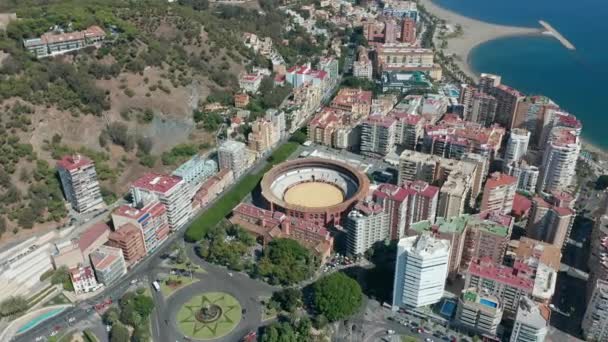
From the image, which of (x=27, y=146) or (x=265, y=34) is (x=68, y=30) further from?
(x=265, y=34)

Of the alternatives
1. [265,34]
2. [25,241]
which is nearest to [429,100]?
[265,34]

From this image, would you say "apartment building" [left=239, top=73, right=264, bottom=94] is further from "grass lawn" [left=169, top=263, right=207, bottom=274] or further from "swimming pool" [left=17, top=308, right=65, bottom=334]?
"swimming pool" [left=17, top=308, right=65, bottom=334]

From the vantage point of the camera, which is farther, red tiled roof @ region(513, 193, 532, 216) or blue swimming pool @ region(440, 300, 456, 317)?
red tiled roof @ region(513, 193, 532, 216)

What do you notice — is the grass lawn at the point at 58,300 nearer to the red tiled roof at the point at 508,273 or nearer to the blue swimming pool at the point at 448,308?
the blue swimming pool at the point at 448,308

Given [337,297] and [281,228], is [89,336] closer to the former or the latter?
[281,228]

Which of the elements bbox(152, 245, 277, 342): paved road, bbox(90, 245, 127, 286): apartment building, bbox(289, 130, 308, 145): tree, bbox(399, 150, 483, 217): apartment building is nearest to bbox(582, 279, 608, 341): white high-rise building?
bbox(399, 150, 483, 217): apartment building

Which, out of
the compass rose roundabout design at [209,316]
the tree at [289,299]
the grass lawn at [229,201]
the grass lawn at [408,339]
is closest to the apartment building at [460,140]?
the grass lawn at [229,201]

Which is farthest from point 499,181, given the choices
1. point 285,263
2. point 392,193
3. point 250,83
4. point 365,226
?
point 250,83
